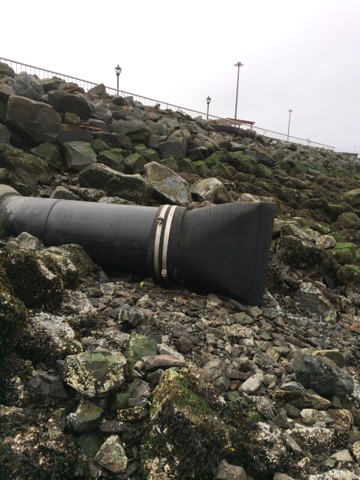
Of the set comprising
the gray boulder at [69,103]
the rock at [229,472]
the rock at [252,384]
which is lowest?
the rock at [229,472]

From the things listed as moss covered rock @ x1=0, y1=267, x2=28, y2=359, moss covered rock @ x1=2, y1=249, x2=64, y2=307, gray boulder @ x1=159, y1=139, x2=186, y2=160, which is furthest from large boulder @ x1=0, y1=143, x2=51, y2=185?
moss covered rock @ x1=0, y1=267, x2=28, y2=359

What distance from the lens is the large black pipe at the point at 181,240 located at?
477 cm

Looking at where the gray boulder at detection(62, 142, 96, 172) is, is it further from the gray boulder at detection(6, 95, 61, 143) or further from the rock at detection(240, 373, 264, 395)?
the rock at detection(240, 373, 264, 395)

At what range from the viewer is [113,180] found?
7430mm

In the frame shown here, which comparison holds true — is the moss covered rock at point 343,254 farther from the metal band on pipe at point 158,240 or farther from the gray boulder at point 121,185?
the metal band on pipe at point 158,240

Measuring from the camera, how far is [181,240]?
490 centimetres

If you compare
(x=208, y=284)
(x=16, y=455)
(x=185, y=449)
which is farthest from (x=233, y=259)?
(x=16, y=455)

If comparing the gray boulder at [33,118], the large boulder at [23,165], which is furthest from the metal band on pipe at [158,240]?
the gray boulder at [33,118]

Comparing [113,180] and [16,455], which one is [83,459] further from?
[113,180]

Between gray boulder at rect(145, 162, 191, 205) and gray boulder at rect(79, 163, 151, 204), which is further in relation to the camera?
gray boulder at rect(145, 162, 191, 205)

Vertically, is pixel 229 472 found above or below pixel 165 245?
below

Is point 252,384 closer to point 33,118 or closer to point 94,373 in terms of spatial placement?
point 94,373

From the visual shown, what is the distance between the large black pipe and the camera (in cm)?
477

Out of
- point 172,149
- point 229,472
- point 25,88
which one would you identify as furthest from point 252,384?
point 172,149
